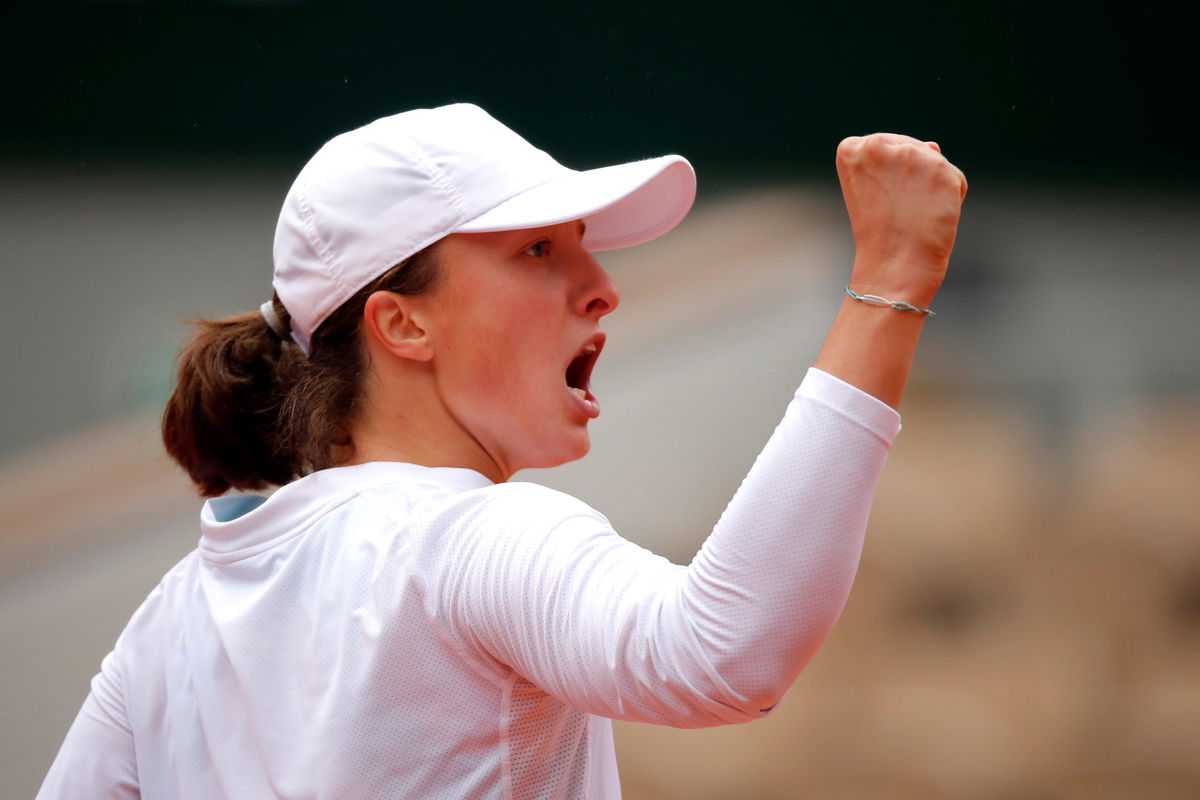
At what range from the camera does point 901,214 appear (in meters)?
0.61

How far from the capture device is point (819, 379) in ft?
1.92

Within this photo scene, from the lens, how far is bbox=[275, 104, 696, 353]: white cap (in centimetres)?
82

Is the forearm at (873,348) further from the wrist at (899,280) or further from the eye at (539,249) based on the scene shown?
the eye at (539,249)

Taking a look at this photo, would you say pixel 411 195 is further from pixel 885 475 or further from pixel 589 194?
pixel 885 475

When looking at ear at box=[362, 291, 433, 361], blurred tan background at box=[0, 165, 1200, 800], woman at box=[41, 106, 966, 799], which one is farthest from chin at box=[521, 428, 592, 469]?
blurred tan background at box=[0, 165, 1200, 800]

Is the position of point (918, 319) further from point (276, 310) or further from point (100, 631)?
point (100, 631)

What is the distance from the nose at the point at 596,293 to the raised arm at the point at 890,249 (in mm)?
261

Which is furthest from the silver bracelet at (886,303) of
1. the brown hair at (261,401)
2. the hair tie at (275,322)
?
the hair tie at (275,322)

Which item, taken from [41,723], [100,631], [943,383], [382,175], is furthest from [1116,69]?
[41,723]

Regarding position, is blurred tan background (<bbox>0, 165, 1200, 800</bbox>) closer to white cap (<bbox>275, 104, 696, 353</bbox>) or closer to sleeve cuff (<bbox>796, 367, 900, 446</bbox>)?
white cap (<bbox>275, 104, 696, 353</bbox>)

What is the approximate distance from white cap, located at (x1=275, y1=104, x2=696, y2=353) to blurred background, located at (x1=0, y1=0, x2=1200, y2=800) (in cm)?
108

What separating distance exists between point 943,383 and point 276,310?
1278 mm

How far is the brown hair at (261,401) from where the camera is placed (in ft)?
2.85

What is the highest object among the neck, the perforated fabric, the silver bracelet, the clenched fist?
the clenched fist
